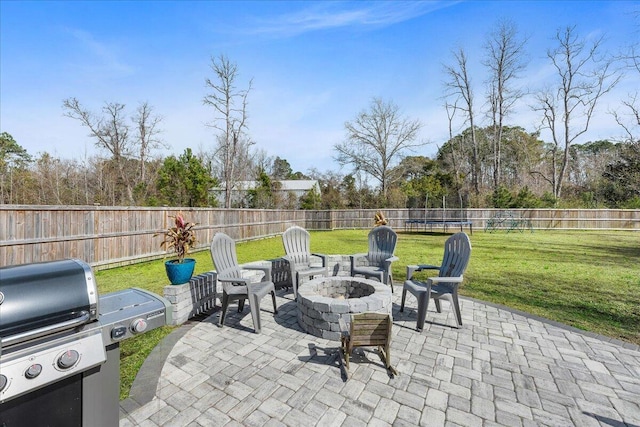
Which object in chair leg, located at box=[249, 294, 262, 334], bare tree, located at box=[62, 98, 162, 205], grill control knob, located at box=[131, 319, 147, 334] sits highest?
bare tree, located at box=[62, 98, 162, 205]

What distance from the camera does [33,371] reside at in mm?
1042

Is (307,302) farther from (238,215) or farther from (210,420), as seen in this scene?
(238,215)

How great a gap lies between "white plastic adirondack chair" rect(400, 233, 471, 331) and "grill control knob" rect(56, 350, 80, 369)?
3.12 m

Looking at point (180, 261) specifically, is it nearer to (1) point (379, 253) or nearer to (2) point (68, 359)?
(2) point (68, 359)

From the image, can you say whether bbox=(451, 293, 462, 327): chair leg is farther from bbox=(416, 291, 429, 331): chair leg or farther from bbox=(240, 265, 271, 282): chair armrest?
bbox=(240, 265, 271, 282): chair armrest

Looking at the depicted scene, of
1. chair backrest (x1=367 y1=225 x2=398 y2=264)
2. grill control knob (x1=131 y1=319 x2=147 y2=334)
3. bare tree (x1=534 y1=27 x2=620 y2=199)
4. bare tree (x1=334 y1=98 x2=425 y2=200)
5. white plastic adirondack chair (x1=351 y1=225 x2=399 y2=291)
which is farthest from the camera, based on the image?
bare tree (x1=334 y1=98 x2=425 y2=200)

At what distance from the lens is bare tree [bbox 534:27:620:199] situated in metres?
18.0

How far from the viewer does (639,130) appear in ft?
37.2

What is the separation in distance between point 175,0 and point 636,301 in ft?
32.8

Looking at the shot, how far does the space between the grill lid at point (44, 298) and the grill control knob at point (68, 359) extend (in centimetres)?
11

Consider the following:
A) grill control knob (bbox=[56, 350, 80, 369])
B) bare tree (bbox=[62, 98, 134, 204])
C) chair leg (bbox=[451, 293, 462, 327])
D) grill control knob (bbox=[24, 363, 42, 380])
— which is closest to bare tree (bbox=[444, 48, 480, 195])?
chair leg (bbox=[451, 293, 462, 327])

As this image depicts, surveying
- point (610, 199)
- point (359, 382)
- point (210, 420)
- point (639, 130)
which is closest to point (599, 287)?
point (359, 382)

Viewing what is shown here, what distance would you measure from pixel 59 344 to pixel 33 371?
0.10 m

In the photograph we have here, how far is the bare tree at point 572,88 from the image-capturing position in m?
18.0
